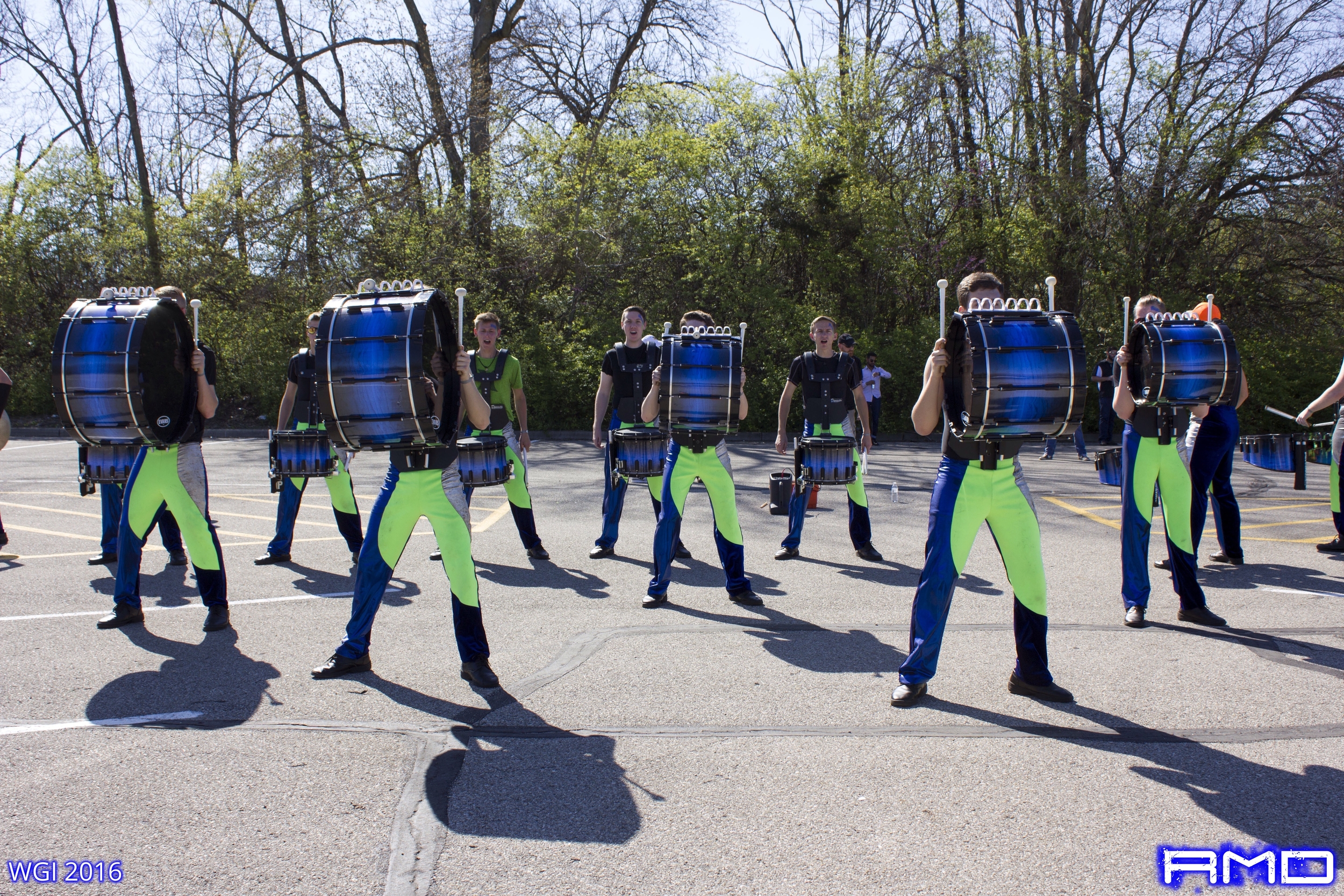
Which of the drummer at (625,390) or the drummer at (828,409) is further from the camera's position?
the drummer at (625,390)

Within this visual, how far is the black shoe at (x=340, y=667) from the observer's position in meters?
4.57

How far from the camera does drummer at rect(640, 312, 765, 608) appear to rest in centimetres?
609

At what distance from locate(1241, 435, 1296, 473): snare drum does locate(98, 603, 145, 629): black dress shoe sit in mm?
8407

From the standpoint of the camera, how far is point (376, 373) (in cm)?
412

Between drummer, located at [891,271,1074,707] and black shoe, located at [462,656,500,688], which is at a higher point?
drummer, located at [891,271,1074,707]

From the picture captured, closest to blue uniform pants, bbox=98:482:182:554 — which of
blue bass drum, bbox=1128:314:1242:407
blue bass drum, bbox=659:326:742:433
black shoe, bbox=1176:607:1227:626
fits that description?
blue bass drum, bbox=659:326:742:433

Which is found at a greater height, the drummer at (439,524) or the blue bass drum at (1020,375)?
the blue bass drum at (1020,375)

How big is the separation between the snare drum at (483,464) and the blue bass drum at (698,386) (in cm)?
138

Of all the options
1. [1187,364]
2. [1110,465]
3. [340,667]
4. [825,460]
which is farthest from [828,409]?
[340,667]

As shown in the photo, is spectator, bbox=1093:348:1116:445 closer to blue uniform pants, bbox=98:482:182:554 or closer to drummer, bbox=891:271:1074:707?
drummer, bbox=891:271:1074:707

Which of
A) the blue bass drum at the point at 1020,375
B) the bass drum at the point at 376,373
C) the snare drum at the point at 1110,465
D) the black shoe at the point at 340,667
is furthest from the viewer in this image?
the snare drum at the point at 1110,465

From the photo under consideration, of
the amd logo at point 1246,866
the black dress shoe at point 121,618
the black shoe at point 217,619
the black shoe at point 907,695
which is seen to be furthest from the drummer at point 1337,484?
the black dress shoe at point 121,618

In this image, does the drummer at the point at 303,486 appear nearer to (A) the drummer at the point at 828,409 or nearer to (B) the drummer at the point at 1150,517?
(A) the drummer at the point at 828,409

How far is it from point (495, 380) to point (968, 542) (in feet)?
14.9
